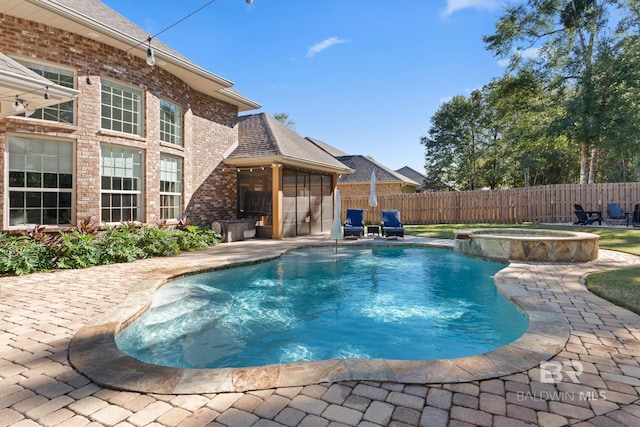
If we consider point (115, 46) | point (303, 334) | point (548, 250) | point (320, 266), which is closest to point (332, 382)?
point (303, 334)

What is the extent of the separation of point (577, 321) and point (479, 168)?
102 feet

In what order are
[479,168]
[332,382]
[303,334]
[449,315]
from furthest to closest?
1. [479,168]
2. [449,315]
3. [303,334]
4. [332,382]

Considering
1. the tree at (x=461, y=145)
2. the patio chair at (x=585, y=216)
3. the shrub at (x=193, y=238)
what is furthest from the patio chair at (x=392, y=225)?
the tree at (x=461, y=145)

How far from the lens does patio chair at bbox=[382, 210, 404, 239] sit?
12570 mm

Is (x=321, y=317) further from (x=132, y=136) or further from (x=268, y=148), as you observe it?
(x=268, y=148)

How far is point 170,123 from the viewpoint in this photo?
11328mm

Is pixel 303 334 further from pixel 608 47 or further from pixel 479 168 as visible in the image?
pixel 479 168

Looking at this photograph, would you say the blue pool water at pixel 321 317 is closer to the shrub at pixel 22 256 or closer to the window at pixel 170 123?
the shrub at pixel 22 256

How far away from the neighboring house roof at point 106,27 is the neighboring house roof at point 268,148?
2.17 metres

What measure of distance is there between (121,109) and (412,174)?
106ft

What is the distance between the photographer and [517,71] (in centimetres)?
2019

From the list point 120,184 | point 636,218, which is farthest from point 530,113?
point 120,184

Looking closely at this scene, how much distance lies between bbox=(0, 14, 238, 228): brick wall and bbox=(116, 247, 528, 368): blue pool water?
461 centimetres

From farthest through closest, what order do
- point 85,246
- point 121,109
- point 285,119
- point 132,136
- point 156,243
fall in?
point 285,119
point 132,136
point 121,109
point 156,243
point 85,246
